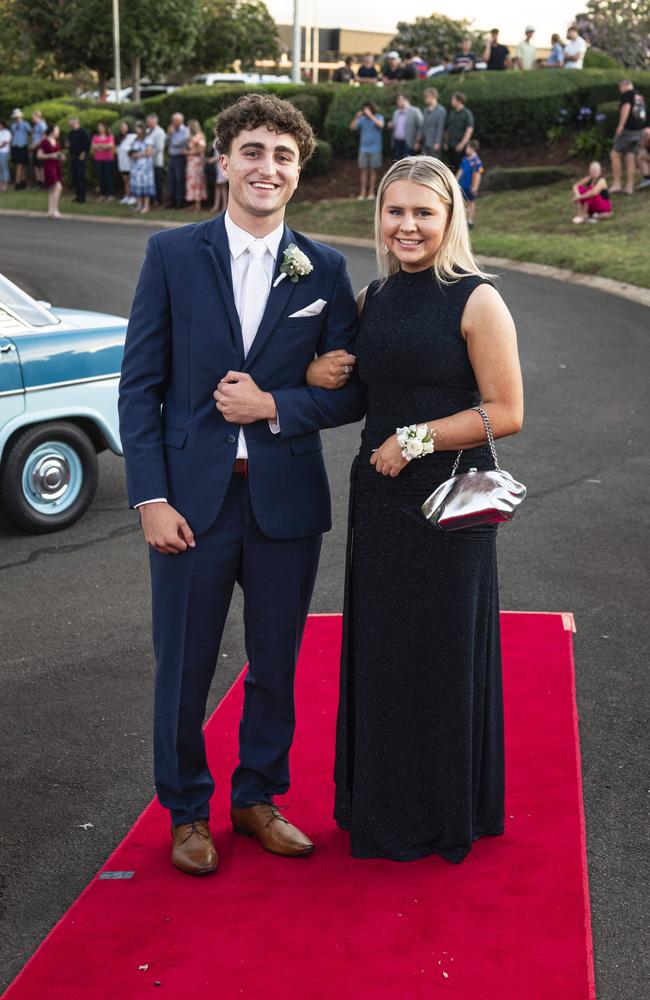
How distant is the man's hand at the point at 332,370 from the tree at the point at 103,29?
1659 inches

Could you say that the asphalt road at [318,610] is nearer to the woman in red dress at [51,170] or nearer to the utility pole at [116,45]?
the woman in red dress at [51,170]

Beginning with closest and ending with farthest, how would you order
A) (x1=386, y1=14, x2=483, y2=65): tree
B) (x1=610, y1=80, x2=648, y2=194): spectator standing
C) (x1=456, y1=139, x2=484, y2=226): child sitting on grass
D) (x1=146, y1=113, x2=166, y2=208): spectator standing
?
(x1=610, y1=80, x2=648, y2=194): spectator standing < (x1=456, y1=139, x2=484, y2=226): child sitting on grass < (x1=146, y1=113, x2=166, y2=208): spectator standing < (x1=386, y1=14, x2=483, y2=65): tree

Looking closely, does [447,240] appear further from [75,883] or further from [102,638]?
[102,638]

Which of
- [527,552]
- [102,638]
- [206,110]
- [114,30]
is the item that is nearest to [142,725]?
[102,638]

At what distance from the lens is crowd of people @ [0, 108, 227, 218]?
998 inches

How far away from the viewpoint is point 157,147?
26.2m

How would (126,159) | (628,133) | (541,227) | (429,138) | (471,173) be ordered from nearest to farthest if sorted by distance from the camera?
(541,227)
(628,133)
(471,173)
(429,138)
(126,159)

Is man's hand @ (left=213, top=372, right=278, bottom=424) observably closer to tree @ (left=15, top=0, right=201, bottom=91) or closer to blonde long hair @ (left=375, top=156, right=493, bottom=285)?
blonde long hair @ (left=375, top=156, right=493, bottom=285)

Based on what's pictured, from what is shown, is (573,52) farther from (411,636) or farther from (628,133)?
(411,636)

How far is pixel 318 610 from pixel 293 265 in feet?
9.16

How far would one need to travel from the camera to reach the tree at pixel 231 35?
180 ft

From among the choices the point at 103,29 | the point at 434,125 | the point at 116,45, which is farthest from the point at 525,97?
the point at 103,29

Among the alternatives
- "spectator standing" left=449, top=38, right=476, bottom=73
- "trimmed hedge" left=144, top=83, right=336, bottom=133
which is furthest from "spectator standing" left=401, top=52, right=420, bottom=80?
"trimmed hedge" left=144, top=83, right=336, bottom=133

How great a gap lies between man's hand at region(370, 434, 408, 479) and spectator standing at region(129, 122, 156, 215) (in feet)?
77.9
